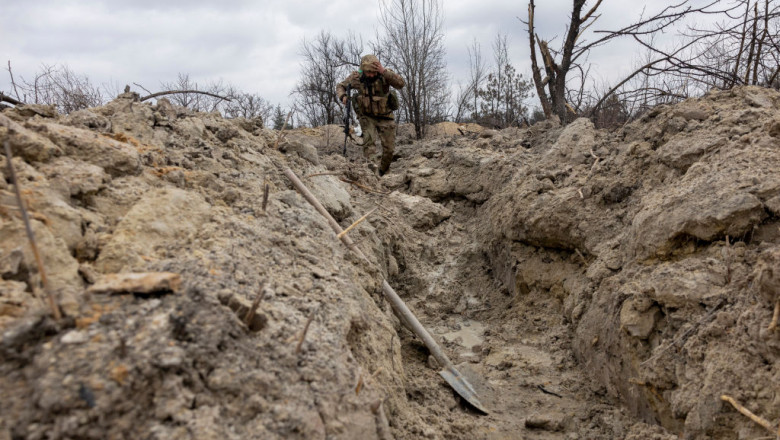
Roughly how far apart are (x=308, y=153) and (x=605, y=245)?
2826mm

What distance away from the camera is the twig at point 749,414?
1.98 m

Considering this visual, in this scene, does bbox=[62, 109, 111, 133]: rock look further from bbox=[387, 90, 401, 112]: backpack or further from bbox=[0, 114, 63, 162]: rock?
bbox=[387, 90, 401, 112]: backpack

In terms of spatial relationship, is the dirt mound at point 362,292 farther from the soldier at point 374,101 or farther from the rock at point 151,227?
the soldier at point 374,101

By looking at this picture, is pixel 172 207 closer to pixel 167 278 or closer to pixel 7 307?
pixel 167 278

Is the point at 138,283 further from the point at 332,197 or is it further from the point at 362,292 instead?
the point at 332,197

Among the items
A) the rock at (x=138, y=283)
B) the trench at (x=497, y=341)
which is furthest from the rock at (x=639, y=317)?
the rock at (x=138, y=283)

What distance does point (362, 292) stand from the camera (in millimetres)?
3080

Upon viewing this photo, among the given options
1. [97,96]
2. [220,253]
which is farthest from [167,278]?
[97,96]

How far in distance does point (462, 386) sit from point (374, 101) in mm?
5092

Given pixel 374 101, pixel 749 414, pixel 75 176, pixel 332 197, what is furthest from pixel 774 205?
pixel 374 101

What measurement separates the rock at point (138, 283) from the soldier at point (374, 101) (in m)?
5.32

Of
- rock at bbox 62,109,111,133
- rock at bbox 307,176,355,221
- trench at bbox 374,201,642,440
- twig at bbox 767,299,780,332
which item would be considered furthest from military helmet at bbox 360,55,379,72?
twig at bbox 767,299,780,332

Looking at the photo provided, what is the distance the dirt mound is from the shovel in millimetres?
108

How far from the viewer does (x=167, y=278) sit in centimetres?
193
